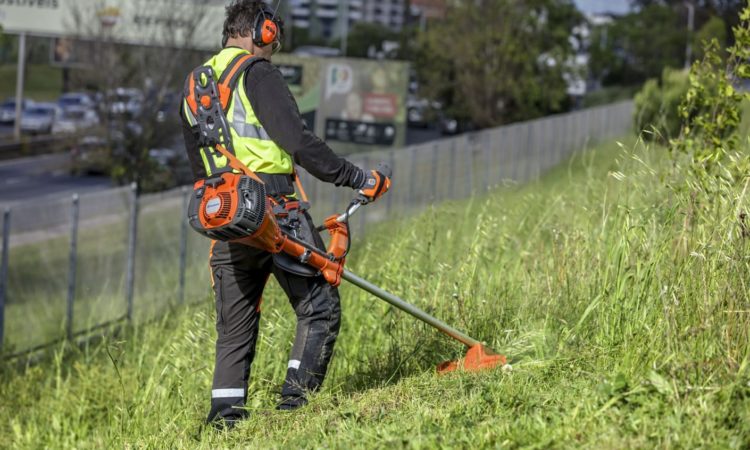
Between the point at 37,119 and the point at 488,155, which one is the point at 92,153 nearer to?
the point at 488,155

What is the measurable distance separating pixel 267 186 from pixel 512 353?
1.31 m

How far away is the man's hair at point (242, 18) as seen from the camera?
5668mm

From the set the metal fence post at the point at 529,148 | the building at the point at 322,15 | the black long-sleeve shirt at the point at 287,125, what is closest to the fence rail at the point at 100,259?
the black long-sleeve shirt at the point at 287,125

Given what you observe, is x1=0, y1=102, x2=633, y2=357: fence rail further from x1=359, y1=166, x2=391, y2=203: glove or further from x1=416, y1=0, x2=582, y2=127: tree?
x1=416, y1=0, x2=582, y2=127: tree

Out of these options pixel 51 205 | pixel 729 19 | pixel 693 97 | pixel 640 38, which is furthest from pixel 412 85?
pixel 693 97

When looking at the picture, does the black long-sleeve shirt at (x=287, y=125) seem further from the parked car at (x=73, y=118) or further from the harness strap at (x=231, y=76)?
the parked car at (x=73, y=118)

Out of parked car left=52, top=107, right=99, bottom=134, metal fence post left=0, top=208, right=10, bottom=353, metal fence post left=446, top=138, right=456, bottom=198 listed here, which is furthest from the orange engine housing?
parked car left=52, top=107, right=99, bottom=134

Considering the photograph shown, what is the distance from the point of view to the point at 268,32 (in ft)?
18.4

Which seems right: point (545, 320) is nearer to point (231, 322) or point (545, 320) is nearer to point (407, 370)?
point (407, 370)

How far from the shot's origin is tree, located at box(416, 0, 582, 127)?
4106 cm

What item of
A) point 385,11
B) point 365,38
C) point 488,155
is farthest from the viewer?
point 385,11

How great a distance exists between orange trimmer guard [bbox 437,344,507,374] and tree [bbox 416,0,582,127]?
115 ft

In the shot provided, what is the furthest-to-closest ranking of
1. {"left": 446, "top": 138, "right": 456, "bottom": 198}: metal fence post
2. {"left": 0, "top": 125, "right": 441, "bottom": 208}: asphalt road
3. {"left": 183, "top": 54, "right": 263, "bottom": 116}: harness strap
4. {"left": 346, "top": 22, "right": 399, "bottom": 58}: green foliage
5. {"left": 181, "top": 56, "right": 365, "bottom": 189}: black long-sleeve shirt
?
{"left": 346, "top": 22, "right": 399, "bottom": 58}: green foliage, {"left": 0, "top": 125, "right": 441, "bottom": 208}: asphalt road, {"left": 446, "top": 138, "right": 456, "bottom": 198}: metal fence post, {"left": 183, "top": 54, "right": 263, "bottom": 116}: harness strap, {"left": 181, "top": 56, "right": 365, "bottom": 189}: black long-sleeve shirt

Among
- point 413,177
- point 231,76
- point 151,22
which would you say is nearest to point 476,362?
point 231,76
